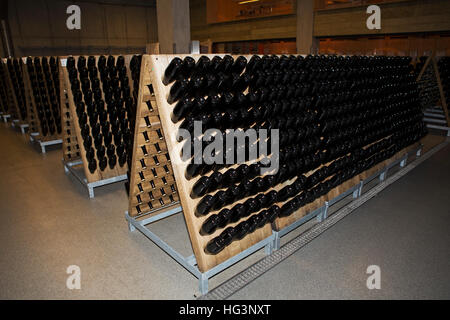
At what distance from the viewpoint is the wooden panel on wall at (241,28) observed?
353 inches

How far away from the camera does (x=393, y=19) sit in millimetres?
6676

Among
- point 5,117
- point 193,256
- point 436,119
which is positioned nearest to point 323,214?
point 193,256

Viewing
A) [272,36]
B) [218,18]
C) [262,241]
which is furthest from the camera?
[218,18]

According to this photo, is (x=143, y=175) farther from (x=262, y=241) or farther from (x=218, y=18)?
(x=218, y=18)

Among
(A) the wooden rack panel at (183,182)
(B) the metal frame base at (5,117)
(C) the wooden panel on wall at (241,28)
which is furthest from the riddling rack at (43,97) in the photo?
(C) the wooden panel on wall at (241,28)

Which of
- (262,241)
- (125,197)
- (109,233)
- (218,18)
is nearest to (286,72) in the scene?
(262,241)

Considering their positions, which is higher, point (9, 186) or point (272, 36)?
point (272, 36)

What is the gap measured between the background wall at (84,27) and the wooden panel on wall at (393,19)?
9.12m

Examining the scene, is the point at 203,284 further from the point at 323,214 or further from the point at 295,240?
the point at 323,214

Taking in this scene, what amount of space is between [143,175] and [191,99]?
3.24ft

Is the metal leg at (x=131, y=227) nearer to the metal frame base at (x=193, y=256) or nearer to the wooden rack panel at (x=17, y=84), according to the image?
the metal frame base at (x=193, y=256)

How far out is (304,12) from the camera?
816 centimetres

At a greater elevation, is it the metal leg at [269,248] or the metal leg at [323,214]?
the metal leg at [323,214]

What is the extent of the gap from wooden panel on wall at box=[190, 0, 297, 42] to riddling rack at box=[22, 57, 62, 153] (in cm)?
705
